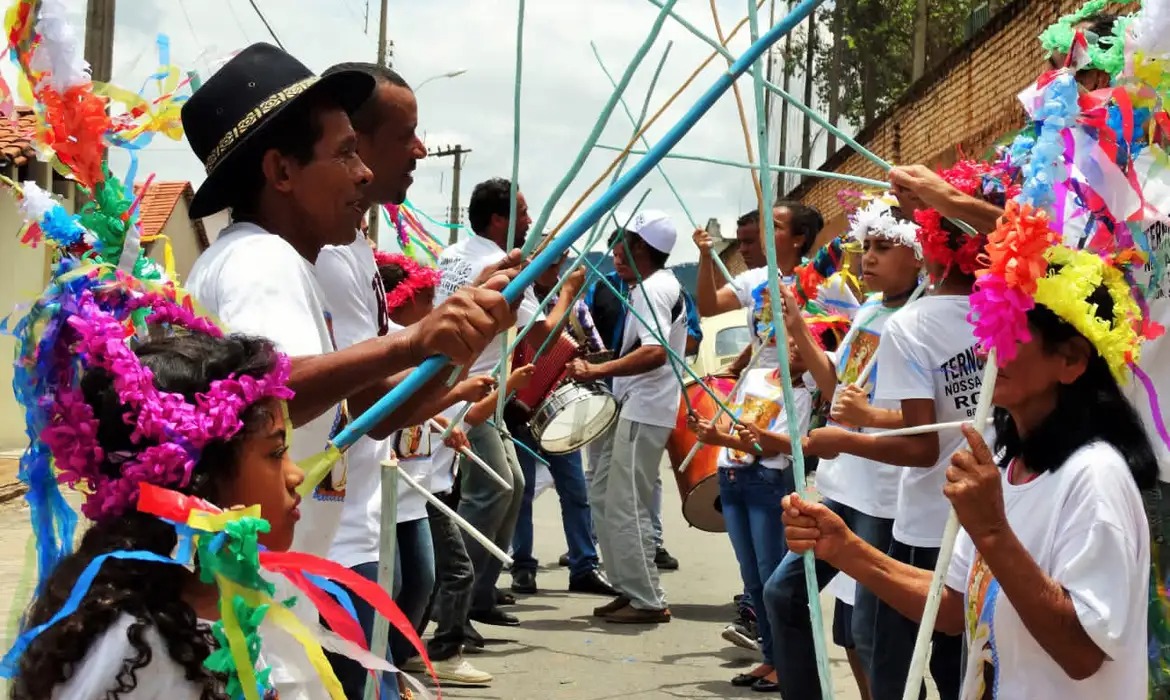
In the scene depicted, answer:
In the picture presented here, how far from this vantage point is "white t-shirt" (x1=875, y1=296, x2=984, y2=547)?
4121 millimetres

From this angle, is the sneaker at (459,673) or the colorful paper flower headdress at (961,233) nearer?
the colorful paper flower headdress at (961,233)

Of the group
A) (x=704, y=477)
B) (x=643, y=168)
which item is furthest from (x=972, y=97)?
(x=643, y=168)

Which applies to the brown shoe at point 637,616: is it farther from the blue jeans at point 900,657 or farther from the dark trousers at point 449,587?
the blue jeans at point 900,657

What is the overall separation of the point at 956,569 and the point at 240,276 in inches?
64.9

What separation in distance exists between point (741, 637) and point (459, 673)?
4.94 feet

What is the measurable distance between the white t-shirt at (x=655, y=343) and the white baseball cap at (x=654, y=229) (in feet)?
0.74

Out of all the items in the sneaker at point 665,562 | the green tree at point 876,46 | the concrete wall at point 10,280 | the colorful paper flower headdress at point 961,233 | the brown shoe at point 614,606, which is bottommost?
the brown shoe at point 614,606

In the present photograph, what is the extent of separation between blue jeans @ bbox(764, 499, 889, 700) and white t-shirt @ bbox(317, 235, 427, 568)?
1.61 meters

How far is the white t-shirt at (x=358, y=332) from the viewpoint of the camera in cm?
345

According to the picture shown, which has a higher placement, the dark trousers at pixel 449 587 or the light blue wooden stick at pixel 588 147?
the light blue wooden stick at pixel 588 147

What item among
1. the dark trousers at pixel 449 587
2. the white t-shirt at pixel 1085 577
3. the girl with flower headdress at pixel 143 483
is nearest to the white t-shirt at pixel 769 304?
the dark trousers at pixel 449 587

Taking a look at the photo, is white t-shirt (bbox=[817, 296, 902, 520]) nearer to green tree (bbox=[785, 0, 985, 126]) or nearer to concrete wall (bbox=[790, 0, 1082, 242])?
concrete wall (bbox=[790, 0, 1082, 242])

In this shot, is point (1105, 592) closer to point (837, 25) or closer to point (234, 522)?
point (234, 522)

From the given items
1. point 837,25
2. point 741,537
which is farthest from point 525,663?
point 837,25
